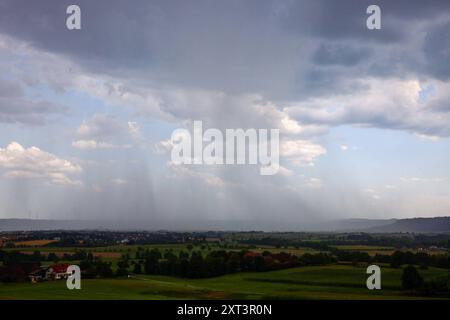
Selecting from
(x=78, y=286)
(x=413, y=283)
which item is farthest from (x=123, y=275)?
(x=413, y=283)

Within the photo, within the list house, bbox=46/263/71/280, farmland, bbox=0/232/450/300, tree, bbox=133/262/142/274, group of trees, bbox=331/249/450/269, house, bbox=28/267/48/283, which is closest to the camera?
farmland, bbox=0/232/450/300

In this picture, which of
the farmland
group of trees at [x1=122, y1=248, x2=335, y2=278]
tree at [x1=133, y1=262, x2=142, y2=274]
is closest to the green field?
the farmland

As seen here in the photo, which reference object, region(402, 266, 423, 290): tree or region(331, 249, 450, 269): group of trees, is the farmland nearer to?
region(331, 249, 450, 269): group of trees

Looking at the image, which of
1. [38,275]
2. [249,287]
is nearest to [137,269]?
[38,275]

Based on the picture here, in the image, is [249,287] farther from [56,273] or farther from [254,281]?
[56,273]
